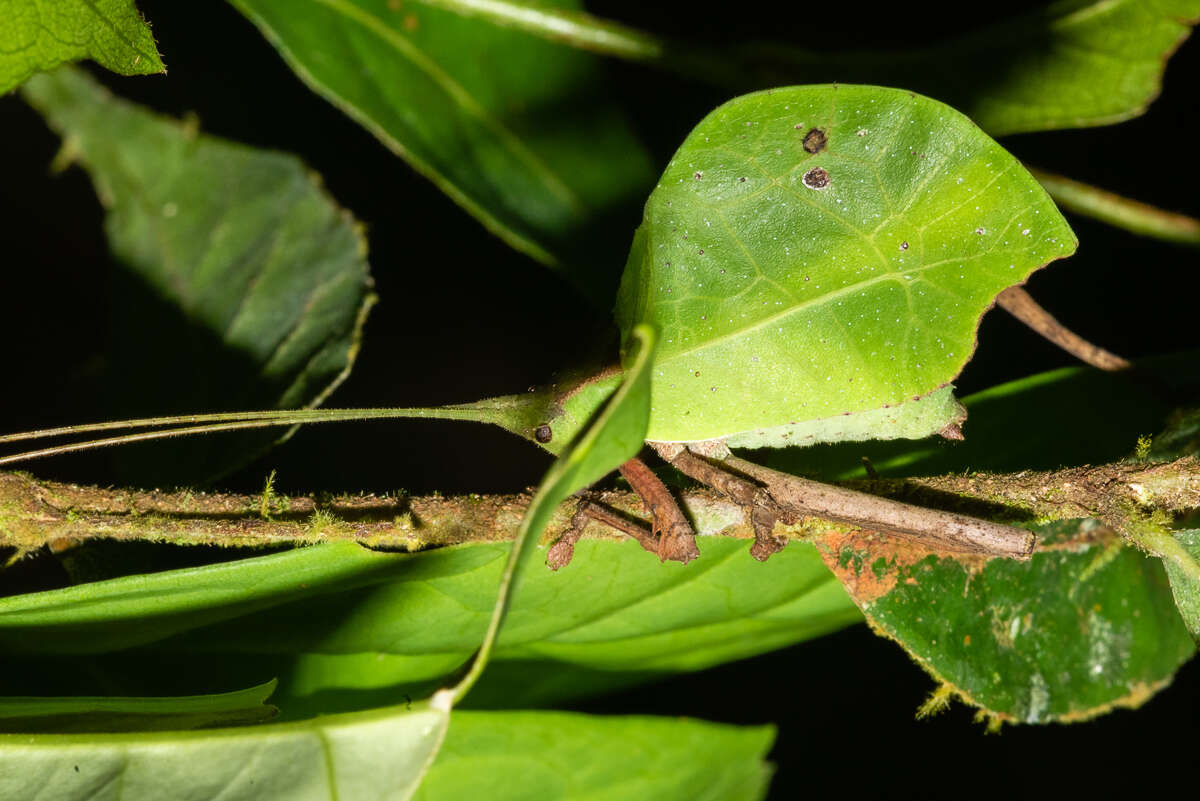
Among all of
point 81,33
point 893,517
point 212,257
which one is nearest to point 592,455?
point 893,517

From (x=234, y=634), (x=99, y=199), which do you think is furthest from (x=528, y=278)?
(x=234, y=634)

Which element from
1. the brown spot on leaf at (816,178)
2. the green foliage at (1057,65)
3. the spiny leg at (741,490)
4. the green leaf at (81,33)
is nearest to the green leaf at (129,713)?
the spiny leg at (741,490)

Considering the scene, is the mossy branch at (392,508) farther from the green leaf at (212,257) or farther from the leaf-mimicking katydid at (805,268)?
the green leaf at (212,257)

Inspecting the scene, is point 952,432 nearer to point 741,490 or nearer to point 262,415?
point 741,490

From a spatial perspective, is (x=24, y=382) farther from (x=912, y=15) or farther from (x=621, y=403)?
(x=912, y=15)

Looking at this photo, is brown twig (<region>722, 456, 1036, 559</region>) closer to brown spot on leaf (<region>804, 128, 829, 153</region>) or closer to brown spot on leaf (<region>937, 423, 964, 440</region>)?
brown spot on leaf (<region>937, 423, 964, 440</region>)
